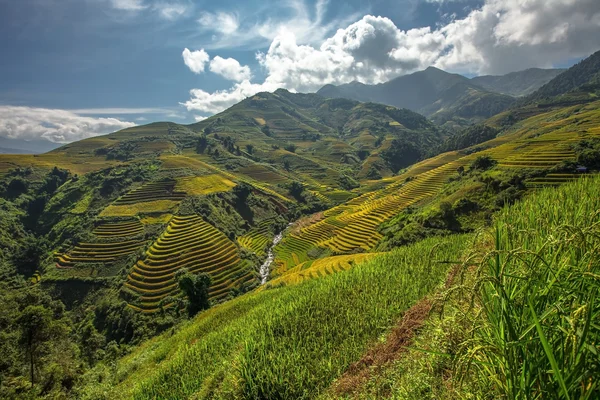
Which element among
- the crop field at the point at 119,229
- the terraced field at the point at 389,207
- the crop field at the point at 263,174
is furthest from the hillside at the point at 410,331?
the crop field at the point at 263,174

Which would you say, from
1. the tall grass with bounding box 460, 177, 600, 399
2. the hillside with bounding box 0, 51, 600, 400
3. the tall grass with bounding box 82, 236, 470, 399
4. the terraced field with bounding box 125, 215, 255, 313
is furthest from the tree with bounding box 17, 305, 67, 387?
the tall grass with bounding box 460, 177, 600, 399

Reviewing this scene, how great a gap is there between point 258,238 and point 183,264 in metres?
32.7

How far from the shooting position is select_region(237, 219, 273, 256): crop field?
85.6 meters

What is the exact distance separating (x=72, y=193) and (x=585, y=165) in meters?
161

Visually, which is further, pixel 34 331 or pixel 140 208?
pixel 140 208

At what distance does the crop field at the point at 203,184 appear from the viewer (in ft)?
359

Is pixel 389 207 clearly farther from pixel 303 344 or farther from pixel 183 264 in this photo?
pixel 303 344

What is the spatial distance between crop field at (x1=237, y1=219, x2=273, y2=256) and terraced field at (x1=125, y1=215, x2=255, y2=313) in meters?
9.24

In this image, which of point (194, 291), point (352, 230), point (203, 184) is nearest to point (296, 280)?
point (194, 291)

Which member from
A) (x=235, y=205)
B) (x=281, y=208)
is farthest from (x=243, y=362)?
(x=281, y=208)

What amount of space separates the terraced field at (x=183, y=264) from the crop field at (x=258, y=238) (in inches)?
364

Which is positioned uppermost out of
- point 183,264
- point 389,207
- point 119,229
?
point 119,229

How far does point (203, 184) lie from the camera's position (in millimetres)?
117438

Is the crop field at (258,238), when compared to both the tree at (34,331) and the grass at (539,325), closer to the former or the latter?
the tree at (34,331)
